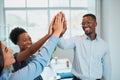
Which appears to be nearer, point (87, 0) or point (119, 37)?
point (119, 37)

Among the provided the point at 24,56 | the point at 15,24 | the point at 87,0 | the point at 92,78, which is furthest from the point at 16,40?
the point at 87,0

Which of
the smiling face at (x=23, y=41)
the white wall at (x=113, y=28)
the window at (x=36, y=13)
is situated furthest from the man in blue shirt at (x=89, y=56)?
the window at (x=36, y=13)

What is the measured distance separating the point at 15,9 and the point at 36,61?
10.3 feet

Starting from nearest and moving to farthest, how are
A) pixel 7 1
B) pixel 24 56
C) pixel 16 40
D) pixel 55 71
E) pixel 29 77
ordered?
pixel 29 77
pixel 24 56
pixel 16 40
pixel 55 71
pixel 7 1

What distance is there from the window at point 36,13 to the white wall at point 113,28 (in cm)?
42

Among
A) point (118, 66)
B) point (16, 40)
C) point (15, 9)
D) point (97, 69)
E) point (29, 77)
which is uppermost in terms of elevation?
point (15, 9)

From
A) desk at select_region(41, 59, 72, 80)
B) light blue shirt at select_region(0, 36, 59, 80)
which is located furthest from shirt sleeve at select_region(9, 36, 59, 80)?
desk at select_region(41, 59, 72, 80)

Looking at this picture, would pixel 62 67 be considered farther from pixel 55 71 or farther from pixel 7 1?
pixel 7 1

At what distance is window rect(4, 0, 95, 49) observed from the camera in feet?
12.8

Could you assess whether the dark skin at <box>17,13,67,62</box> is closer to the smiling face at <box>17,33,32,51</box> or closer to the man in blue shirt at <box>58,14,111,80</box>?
the smiling face at <box>17,33,32,51</box>

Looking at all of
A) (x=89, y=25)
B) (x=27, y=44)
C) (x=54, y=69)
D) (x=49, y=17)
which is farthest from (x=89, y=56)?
(x=49, y=17)

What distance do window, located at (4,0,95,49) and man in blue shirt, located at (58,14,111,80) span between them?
1.90 m

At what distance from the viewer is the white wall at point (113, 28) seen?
3636 millimetres

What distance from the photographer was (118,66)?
3693 millimetres
